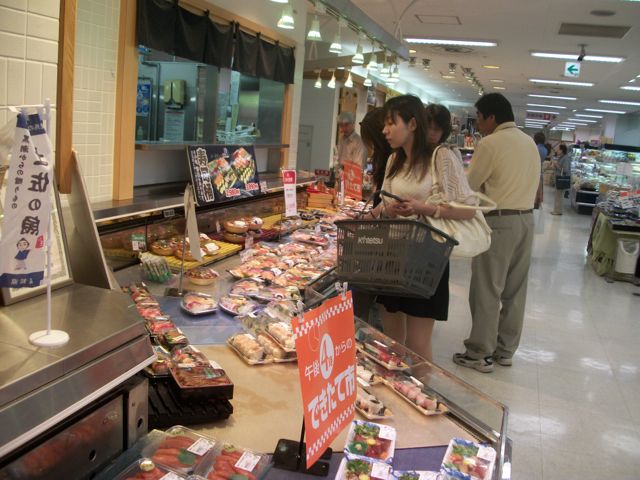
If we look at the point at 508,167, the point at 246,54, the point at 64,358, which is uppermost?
the point at 246,54

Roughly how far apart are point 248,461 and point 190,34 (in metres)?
4.58

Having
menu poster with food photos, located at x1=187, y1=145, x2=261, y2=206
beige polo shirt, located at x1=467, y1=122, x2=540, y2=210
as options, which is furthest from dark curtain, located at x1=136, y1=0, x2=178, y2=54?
beige polo shirt, located at x1=467, y1=122, x2=540, y2=210

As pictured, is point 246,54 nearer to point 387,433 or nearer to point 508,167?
point 508,167

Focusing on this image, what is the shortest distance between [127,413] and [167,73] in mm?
8510

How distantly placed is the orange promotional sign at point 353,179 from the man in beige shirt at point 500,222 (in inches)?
70.6

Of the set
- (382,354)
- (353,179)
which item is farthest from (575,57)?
(382,354)

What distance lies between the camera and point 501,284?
4.89m

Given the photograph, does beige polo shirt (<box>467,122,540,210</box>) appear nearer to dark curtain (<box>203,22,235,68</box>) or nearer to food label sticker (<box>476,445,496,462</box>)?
dark curtain (<box>203,22,235,68</box>)

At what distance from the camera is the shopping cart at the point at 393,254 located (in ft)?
7.71

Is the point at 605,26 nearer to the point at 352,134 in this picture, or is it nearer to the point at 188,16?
the point at 352,134

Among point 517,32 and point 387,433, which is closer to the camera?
point 387,433

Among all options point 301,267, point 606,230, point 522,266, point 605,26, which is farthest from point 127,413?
point 606,230

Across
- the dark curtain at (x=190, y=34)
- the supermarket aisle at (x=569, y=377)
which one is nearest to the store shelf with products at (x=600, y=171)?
the supermarket aisle at (x=569, y=377)

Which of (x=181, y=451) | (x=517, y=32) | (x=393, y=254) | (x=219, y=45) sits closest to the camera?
(x=181, y=451)
